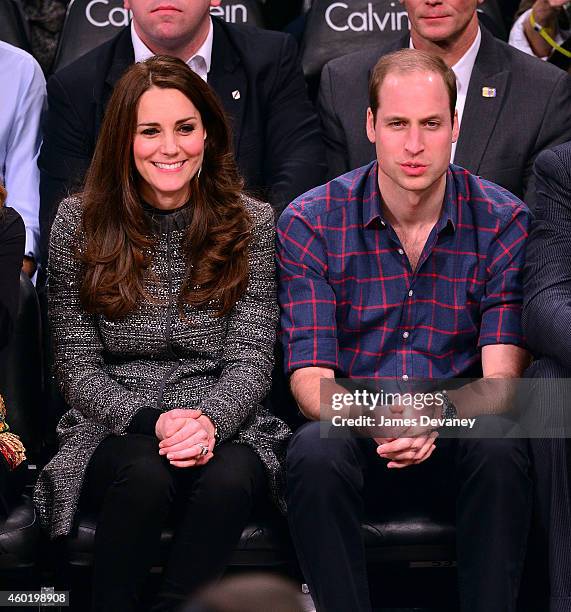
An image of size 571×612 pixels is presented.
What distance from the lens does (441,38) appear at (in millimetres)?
2941

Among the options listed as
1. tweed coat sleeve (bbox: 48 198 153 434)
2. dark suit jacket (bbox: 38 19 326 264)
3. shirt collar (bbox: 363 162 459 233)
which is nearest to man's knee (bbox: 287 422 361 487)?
tweed coat sleeve (bbox: 48 198 153 434)

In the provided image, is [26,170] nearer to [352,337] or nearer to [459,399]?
[352,337]

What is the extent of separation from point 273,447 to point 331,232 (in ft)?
1.40

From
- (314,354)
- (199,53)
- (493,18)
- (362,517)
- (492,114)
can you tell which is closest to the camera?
(362,517)

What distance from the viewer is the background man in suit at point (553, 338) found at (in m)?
2.02

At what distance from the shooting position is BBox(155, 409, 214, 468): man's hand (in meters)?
2.03

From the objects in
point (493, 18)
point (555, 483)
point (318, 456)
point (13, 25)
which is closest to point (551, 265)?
point (555, 483)

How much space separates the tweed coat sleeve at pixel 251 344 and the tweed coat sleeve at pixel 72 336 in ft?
0.49

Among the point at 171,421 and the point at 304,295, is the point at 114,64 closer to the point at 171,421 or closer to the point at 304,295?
the point at 304,295

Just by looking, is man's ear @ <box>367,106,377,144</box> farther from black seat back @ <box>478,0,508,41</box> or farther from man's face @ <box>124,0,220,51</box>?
black seat back @ <box>478,0,508,41</box>

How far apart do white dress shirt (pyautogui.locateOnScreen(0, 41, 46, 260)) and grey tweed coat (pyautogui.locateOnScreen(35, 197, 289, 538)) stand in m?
0.56

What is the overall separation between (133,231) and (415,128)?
56 centimetres

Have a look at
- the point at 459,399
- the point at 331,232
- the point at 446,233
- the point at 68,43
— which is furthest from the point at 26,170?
the point at 459,399

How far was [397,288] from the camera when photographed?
7.47 feet
